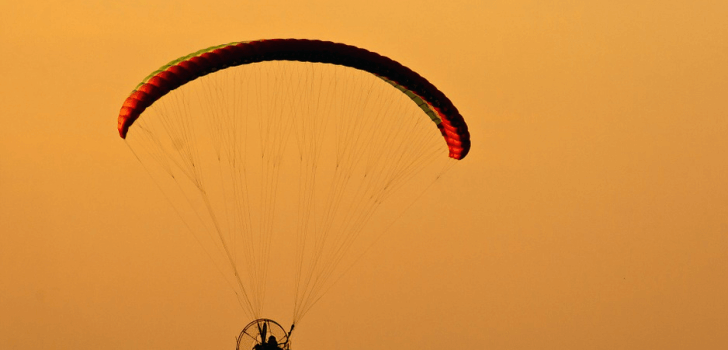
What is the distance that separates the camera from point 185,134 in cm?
4919

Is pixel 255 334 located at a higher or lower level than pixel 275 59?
lower

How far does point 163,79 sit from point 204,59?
1066 mm

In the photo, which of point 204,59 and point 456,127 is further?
point 456,127

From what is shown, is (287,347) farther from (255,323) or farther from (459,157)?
(459,157)

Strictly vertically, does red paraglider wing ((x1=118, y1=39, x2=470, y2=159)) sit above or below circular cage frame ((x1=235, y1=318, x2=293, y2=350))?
above

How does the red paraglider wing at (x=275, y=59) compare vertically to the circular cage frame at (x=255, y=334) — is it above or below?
above

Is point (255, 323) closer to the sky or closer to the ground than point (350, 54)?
closer to the ground

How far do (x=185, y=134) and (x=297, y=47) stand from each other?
3.41 metres

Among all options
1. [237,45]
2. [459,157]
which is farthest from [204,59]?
[459,157]

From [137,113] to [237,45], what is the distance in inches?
111

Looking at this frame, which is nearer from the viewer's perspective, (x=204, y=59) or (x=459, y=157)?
(x=204, y=59)

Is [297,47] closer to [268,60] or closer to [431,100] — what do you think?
[268,60]

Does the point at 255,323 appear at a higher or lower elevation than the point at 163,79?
lower

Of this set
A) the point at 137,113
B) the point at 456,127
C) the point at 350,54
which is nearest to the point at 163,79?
the point at 137,113
